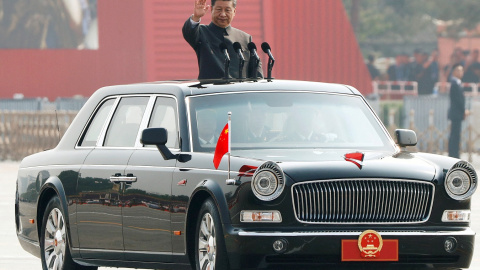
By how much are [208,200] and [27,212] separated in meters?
2.76

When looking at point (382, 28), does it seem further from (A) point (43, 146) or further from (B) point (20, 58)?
(A) point (43, 146)

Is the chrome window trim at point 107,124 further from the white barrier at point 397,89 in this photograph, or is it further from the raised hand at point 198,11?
the white barrier at point 397,89

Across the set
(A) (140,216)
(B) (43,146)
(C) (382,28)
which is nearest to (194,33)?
(A) (140,216)

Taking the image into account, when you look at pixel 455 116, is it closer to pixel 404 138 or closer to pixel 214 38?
pixel 214 38

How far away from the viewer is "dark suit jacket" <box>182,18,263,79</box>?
10.7m

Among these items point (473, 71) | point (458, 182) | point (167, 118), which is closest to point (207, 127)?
point (167, 118)

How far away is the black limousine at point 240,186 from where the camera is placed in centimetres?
768

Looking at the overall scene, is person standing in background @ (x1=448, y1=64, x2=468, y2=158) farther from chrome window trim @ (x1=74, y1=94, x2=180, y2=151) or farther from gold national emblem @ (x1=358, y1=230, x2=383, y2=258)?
gold national emblem @ (x1=358, y1=230, x2=383, y2=258)

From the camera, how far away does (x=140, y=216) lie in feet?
29.0

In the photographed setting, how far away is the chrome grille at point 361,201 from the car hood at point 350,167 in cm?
4

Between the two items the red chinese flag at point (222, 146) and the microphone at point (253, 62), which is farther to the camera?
the microphone at point (253, 62)

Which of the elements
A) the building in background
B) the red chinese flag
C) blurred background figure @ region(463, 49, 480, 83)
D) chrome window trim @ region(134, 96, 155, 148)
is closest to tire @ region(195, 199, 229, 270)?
the red chinese flag

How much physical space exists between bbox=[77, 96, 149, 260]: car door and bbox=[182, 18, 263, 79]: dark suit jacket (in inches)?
44.6

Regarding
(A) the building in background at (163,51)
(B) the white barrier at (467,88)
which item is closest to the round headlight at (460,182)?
(A) the building in background at (163,51)
